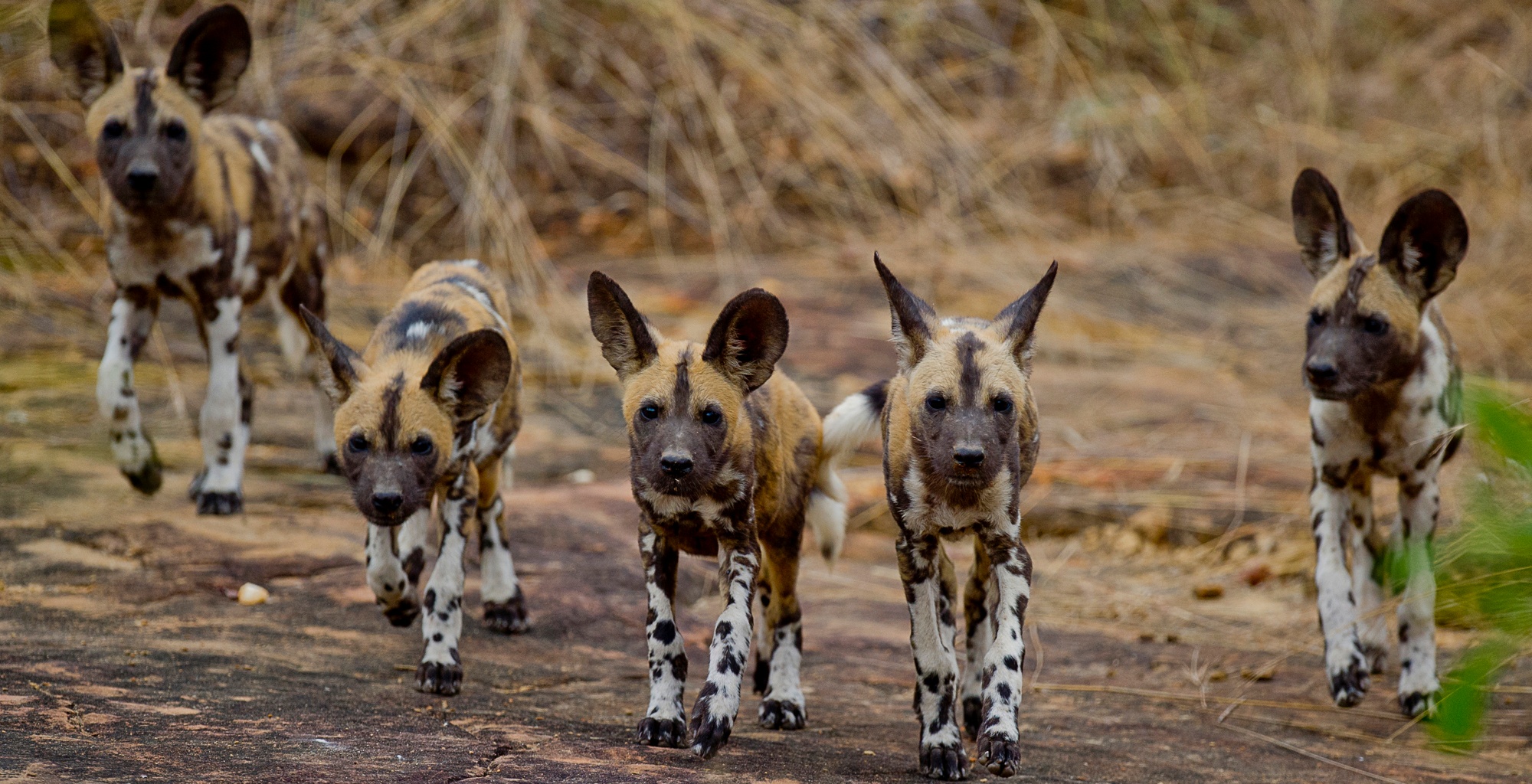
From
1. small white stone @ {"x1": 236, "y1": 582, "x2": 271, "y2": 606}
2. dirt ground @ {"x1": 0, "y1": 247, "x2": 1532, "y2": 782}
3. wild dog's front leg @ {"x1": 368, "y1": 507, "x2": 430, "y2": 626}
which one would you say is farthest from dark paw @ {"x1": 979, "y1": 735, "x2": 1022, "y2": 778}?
small white stone @ {"x1": 236, "y1": 582, "x2": 271, "y2": 606}

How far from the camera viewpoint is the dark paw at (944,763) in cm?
421

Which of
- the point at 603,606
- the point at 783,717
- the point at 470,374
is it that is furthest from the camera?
the point at 603,606

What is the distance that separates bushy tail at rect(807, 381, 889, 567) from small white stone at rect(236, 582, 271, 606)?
6.78ft

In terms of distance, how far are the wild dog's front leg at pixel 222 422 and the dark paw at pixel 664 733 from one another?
117 inches

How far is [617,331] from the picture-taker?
4.62m

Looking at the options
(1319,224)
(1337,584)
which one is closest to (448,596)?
(1337,584)

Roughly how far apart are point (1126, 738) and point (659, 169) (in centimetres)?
779

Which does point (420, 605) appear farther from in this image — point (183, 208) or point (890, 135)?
point (890, 135)

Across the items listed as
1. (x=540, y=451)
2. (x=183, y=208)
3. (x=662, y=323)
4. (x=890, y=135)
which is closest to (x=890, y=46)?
(x=890, y=135)

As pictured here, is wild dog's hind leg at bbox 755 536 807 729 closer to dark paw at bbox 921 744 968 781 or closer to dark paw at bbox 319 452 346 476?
dark paw at bbox 921 744 968 781

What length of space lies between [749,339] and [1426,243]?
8.74ft

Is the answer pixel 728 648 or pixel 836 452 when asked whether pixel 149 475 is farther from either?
pixel 728 648

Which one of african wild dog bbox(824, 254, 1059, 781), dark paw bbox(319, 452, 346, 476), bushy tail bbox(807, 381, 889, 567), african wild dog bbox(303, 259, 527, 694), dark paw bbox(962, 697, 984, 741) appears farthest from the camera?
dark paw bbox(319, 452, 346, 476)

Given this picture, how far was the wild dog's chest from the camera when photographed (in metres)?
5.52
